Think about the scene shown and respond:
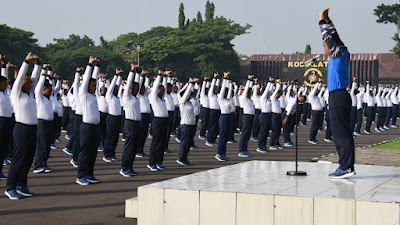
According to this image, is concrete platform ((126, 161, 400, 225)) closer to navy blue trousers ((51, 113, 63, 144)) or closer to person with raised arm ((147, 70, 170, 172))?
person with raised arm ((147, 70, 170, 172))

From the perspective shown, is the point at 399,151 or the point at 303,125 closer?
the point at 399,151

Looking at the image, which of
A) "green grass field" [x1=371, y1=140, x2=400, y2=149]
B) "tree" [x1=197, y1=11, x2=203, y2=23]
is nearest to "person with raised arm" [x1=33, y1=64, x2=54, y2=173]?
"green grass field" [x1=371, y1=140, x2=400, y2=149]

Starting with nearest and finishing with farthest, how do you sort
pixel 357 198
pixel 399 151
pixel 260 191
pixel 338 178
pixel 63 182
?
pixel 357 198 < pixel 260 191 < pixel 338 178 < pixel 63 182 < pixel 399 151

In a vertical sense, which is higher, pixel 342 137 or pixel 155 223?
pixel 342 137

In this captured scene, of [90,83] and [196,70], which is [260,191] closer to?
[90,83]

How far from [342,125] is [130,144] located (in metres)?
5.38

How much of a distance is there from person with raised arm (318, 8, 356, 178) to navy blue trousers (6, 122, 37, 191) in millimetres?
4745

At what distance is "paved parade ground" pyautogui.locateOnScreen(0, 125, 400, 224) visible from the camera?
8500 mm

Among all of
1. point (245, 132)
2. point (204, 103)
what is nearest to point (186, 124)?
point (245, 132)

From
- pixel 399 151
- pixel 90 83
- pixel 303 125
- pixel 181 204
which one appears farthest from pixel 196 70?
pixel 181 204

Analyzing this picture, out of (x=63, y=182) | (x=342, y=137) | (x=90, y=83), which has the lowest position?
(x=63, y=182)

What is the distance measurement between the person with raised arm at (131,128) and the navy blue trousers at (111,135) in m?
2.46

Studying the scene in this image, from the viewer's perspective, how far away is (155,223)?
7.77 metres

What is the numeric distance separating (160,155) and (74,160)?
2028 millimetres
